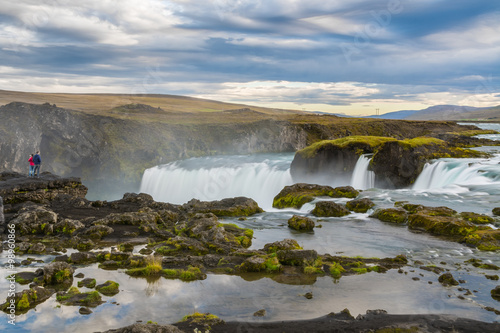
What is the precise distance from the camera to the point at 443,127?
12975 centimetres

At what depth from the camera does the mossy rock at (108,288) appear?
14.8 m

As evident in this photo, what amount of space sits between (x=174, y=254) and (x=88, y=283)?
534 cm

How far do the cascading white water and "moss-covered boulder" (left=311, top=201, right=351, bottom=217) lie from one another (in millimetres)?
13162

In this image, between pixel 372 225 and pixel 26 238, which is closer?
pixel 26 238

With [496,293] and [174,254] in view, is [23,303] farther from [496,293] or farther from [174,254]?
[496,293]

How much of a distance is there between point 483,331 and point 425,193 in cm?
2618

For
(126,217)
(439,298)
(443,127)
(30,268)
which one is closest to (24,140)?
(126,217)

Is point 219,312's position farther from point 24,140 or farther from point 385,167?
point 24,140

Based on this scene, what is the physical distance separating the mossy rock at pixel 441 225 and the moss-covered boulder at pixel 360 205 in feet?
15.4

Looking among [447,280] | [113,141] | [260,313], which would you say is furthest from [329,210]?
[113,141]


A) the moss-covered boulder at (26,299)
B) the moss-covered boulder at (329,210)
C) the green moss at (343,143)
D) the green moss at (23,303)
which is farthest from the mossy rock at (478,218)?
the green moss at (23,303)

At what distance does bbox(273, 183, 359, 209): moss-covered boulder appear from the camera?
35.3 m

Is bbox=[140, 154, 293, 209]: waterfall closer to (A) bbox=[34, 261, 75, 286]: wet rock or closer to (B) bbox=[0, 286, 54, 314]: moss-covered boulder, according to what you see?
(A) bbox=[34, 261, 75, 286]: wet rock

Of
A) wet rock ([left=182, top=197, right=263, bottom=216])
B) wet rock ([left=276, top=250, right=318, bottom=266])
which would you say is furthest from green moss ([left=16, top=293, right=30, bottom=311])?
wet rock ([left=182, top=197, right=263, bottom=216])
